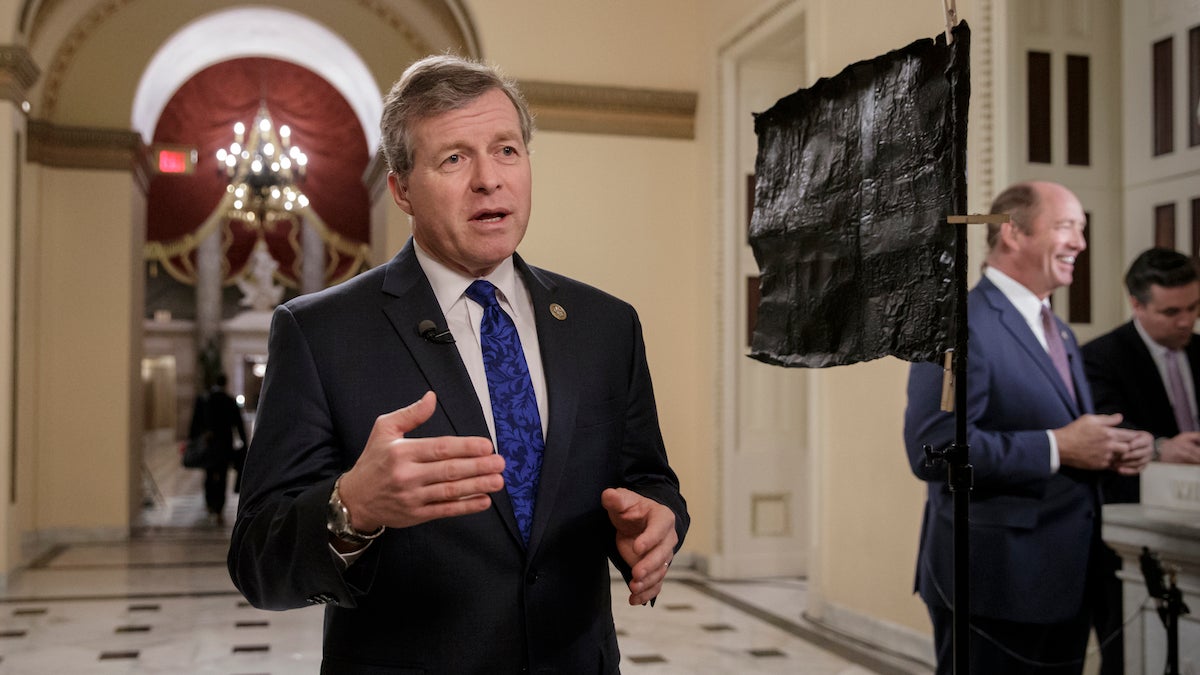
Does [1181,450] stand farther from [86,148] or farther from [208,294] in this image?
[208,294]

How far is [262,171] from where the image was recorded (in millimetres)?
14578

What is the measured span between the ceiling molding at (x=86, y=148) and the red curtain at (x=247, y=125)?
186 inches

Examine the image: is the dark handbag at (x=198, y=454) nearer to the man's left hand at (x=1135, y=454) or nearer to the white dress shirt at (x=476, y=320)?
the man's left hand at (x=1135, y=454)

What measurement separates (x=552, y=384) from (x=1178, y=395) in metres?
3.18

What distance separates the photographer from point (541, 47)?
8711 mm

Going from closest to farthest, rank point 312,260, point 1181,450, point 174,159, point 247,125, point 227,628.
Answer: point 1181,450 → point 227,628 → point 174,159 → point 247,125 → point 312,260

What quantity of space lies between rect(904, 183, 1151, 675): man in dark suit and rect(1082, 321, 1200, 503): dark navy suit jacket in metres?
0.92

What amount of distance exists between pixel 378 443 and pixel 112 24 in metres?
10.5

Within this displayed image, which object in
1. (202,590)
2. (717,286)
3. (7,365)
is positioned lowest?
(202,590)

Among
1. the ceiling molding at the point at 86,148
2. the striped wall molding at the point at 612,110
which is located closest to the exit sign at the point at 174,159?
the ceiling molding at the point at 86,148

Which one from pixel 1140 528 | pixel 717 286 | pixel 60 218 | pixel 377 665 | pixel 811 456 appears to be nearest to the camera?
pixel 377 665

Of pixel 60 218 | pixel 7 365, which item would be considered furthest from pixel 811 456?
pixel 60 218

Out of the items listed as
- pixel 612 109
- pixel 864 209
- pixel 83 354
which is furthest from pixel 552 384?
pixel 83 354

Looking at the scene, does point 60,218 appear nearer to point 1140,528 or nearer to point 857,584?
point 857,584
